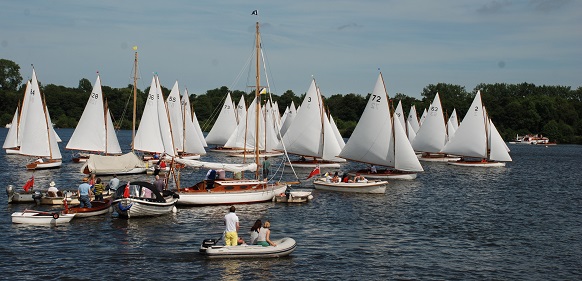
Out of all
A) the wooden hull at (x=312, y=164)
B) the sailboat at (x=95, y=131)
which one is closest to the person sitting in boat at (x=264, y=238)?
the wooden hull at (x=312, y=164)

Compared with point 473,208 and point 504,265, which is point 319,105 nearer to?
point 473,208

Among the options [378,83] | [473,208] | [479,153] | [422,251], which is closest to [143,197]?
[422,251]

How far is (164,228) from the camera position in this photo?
42.2 m

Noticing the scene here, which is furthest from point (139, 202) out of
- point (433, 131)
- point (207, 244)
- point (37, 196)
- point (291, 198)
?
point (433, 131)

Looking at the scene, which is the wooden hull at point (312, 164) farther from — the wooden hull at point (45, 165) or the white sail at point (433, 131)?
the white sail at point (433, 131)

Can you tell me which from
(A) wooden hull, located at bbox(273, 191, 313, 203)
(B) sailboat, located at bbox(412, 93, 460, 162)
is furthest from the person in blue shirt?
(B) sailboat, located at bbox(412, 93, 460, 162)

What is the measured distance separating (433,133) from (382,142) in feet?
129

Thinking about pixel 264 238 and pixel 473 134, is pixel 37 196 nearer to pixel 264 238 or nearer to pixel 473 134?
pixel 264 238

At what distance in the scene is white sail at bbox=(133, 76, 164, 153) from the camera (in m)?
79.5

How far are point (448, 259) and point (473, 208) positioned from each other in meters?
20.8

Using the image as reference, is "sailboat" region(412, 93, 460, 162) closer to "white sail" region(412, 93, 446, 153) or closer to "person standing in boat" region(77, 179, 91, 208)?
"white sail" region(412, 93, 446, 153)

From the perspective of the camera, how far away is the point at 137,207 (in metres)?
44.3

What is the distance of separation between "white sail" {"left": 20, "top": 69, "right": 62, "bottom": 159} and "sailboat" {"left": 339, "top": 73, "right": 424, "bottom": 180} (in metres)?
32.6

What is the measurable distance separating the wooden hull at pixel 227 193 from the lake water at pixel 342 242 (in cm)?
62
